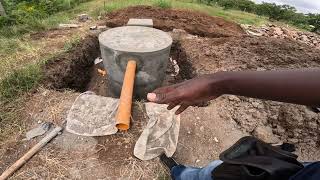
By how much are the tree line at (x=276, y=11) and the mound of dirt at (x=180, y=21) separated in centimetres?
390

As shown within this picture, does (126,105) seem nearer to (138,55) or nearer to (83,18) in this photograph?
(138,55)

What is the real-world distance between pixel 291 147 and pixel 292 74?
0.75 meters

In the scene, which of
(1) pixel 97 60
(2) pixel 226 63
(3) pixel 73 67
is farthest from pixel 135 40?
(2) pixel 226 63

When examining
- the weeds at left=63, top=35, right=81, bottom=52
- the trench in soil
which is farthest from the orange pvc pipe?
the weeds at left=63, top=35, right=81, bottom=52

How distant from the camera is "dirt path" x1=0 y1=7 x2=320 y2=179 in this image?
296 cm

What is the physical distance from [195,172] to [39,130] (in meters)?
1.94

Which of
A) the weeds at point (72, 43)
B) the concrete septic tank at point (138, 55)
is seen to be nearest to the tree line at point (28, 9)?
the weeds at point (72, 43)

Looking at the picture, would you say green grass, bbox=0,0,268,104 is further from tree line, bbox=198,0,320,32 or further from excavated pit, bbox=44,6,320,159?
tree line, bbox=198,0,320,32

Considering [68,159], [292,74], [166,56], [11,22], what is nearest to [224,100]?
[166,56]

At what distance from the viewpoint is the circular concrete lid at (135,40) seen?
4160 millimetres

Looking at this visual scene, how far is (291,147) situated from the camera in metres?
1.71

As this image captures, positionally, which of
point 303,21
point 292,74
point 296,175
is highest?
point 292,74

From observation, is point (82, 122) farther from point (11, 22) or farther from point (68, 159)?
point (11, 22)

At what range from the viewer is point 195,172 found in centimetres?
207
